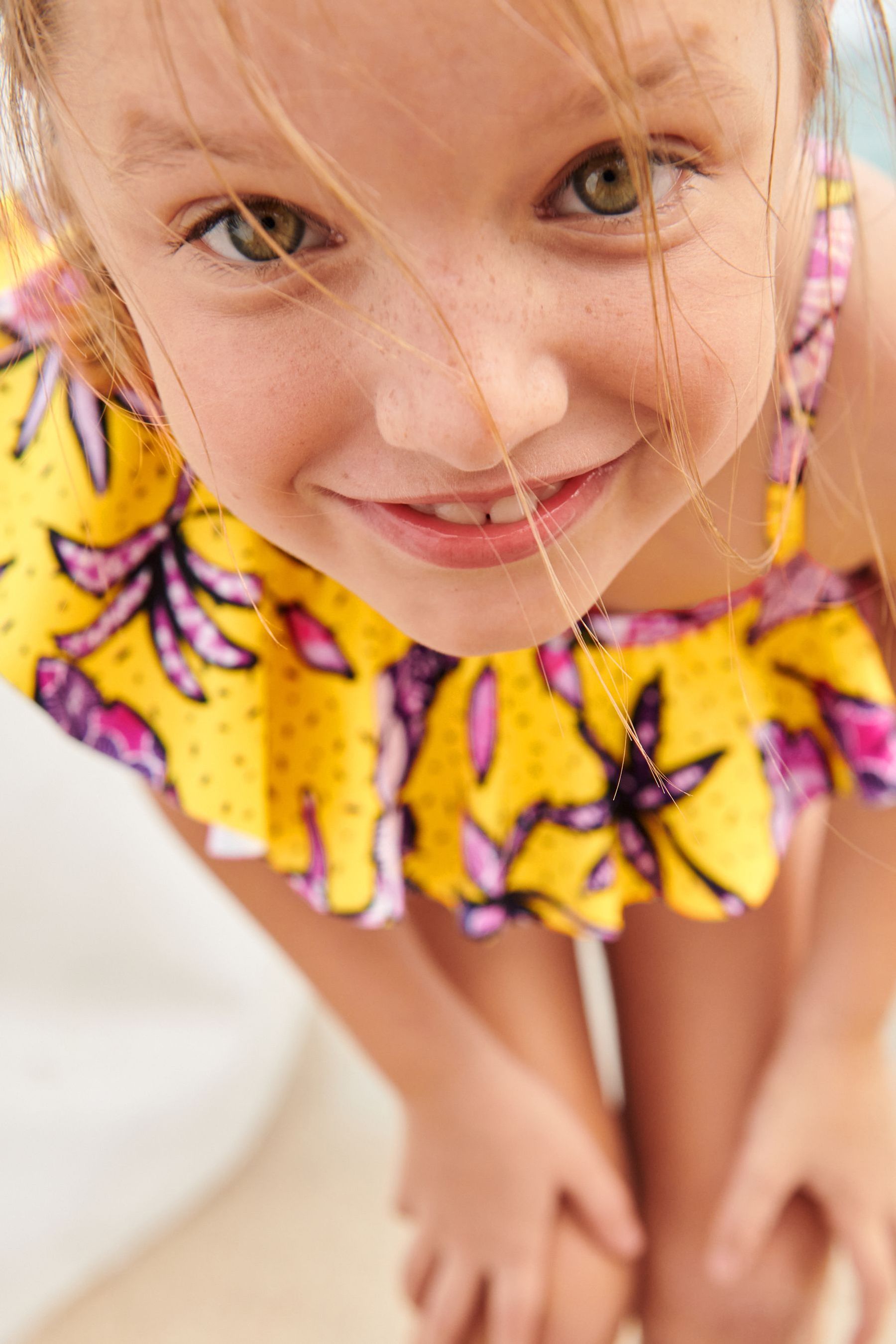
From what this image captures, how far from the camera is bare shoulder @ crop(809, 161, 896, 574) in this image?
1.65 feet

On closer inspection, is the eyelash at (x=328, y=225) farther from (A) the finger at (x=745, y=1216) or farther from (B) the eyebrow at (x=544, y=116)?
(A) the finger at (x=745, y=1216)

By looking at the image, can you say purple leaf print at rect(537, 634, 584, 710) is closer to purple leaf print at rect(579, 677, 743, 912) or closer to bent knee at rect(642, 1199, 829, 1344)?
purple leaf print at rect(579, 677, 743, 912)

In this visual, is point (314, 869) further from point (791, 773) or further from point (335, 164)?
point (335, 164)

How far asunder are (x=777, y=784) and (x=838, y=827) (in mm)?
77

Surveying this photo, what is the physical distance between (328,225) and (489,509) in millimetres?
99

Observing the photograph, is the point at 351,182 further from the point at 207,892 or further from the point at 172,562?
the point at 207,892

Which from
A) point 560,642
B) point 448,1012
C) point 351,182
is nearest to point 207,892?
point 448,1012

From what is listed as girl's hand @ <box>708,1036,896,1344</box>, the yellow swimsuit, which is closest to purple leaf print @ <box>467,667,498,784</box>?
the yellow swimsuit

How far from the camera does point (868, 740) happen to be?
0.57m

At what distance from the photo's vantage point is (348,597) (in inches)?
23.0

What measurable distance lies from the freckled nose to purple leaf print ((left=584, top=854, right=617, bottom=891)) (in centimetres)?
28

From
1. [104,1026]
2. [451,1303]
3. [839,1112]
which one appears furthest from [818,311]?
[104,1026]

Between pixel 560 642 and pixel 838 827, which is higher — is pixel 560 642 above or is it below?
above

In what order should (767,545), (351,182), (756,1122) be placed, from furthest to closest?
1. (756,1122)
2. (767,545)
3. (351,182)
